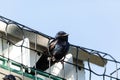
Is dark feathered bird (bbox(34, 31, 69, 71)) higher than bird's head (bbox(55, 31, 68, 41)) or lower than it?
lower

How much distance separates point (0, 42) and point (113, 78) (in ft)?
12.4

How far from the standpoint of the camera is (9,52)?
816 inches

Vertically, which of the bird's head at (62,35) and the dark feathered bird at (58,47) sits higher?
the bird's head at (62,35)

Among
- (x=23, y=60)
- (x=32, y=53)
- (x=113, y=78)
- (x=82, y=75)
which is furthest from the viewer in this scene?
(x=82, y=75)

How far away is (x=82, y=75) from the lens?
76.0ft

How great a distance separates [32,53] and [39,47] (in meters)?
0.52

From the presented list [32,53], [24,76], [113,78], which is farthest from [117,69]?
[32,53]

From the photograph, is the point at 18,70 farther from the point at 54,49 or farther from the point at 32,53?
the point at 32,53

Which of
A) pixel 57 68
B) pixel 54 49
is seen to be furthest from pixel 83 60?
pixel 54 49

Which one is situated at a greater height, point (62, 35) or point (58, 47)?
point (62, 35)

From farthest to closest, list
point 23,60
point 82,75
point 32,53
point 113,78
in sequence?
point 82,75
point 32,53
point 23,60
point 113,78

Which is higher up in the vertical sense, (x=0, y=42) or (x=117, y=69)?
(x=0, y=42)

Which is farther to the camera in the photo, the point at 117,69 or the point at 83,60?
the point at 83,60

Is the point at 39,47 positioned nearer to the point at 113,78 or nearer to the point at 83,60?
the point at 83,60
